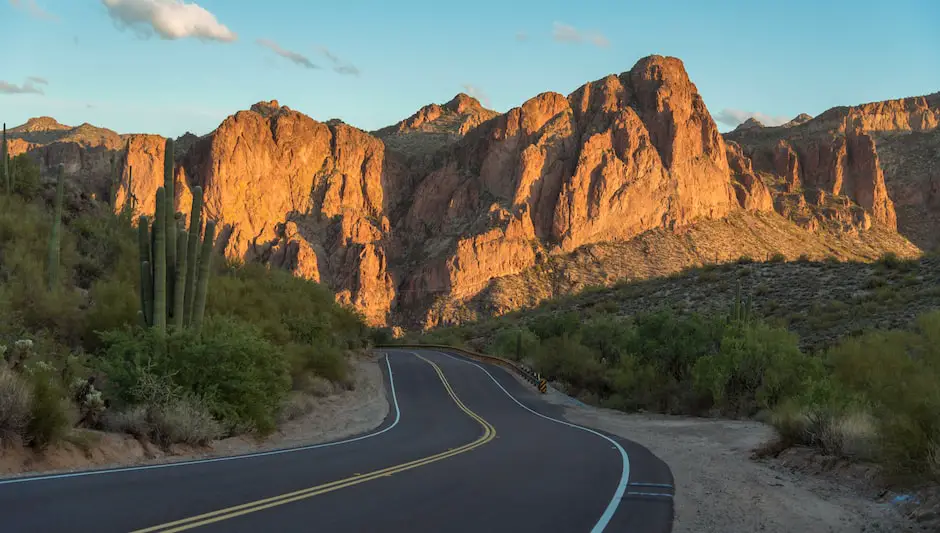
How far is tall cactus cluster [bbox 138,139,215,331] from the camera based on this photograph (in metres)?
18.1

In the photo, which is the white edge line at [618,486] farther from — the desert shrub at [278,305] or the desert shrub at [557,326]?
the desert shrub at [557,326]

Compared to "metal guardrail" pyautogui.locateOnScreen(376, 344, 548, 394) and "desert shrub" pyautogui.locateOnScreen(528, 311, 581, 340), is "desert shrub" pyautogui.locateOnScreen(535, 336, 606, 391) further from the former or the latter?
"desert shrub" pyautogui.locateOnScreen(528, 311, 581, 340)

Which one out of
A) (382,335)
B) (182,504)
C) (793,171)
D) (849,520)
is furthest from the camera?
(793,171)

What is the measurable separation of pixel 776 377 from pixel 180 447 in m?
20.0

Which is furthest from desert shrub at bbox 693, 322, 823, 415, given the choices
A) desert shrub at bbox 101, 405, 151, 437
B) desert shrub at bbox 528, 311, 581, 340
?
desert shrub at bbox 528, 311, 581, 340

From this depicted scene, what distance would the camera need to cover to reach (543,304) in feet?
306

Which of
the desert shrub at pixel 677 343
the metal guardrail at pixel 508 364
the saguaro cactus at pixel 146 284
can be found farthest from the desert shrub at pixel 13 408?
the metal guardrail at pixel 508 364

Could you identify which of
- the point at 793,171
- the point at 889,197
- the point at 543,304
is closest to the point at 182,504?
the point at 543,304

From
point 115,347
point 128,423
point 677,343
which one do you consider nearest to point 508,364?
point 677,343

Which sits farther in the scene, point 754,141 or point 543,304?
point 754,141

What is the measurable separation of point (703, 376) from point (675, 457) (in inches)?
442

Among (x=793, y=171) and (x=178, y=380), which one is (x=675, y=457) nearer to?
(x=178, y=380)

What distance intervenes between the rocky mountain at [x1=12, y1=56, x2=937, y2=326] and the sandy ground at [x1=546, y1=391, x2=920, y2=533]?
8623 centimetres

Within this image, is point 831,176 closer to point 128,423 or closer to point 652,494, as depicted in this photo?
point 652,494
